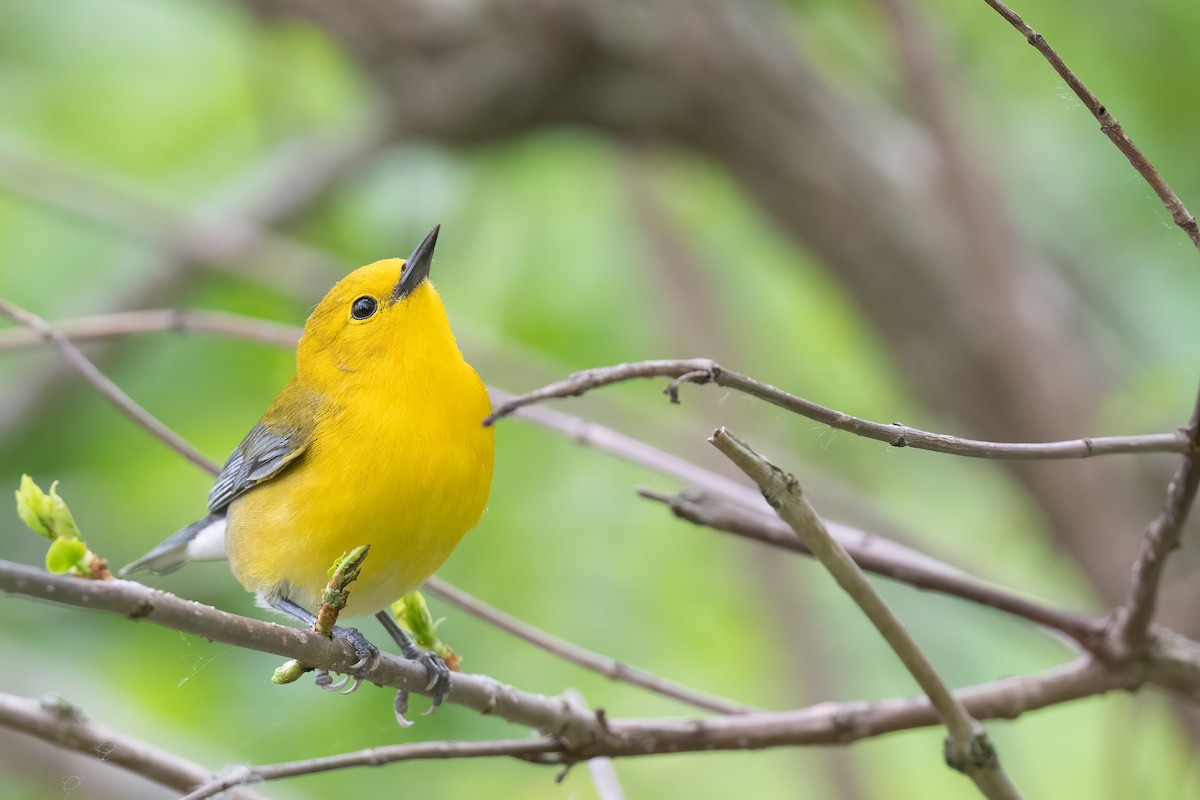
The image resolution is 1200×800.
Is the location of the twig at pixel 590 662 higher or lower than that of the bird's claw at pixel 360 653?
higher

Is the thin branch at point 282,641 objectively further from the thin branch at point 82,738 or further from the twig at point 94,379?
the twig at point 94,379

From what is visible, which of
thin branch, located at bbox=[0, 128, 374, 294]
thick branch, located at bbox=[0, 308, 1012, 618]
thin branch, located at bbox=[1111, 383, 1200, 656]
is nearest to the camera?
thin branch, located at bbox=[1111, 383, 1200, 656]

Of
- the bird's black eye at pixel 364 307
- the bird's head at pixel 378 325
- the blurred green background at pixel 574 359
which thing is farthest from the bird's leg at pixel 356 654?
the blurred green background at pixel 574 359

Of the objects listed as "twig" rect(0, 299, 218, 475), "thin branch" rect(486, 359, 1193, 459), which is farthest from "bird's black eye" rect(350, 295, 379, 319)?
"thin branch" rect(486, 359, 1193, 459)

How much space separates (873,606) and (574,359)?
329 centimetres

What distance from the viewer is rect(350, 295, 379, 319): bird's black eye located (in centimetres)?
254

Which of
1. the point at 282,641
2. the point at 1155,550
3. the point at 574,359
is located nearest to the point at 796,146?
the point at 574,359

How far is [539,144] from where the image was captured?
5801 mm

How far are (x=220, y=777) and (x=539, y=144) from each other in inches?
172

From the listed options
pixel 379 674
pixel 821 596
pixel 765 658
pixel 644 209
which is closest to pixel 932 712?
pixel 379 674

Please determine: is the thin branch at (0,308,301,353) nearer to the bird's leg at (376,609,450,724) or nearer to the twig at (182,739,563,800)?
the bird's leg at (376,609,450,724)

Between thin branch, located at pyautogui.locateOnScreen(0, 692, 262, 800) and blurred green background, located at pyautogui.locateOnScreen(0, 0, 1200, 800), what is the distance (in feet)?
3.52

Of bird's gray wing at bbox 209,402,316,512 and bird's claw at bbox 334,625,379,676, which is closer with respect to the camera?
bird's claw at bbox 334,625,379,676

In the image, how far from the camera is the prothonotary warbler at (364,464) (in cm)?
203
